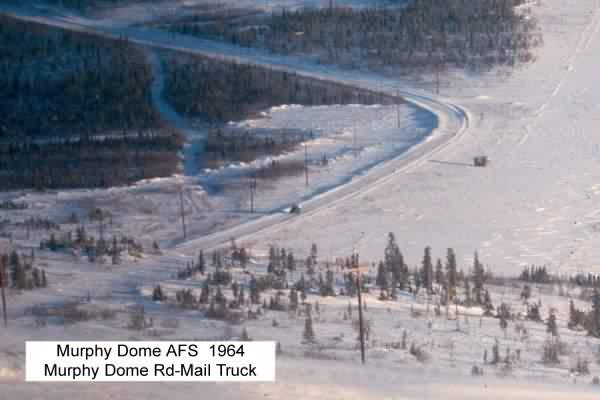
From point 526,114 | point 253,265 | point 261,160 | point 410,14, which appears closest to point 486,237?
point 253,265

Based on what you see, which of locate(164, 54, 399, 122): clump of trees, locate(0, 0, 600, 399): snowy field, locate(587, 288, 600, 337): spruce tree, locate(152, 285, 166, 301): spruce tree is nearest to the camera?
locate(0, 0, 600, 399): snowy field

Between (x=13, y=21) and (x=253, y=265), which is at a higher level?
(x=13, y=21)

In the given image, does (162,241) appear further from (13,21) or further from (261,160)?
(13,21)

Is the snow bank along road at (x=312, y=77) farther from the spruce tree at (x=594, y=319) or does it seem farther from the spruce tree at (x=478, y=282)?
the spruce tree at (x=594, y=319)

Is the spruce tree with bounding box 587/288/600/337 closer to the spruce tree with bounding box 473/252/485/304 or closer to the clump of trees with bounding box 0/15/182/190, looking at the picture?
the spruce tree with bounding box 473/252/485/304

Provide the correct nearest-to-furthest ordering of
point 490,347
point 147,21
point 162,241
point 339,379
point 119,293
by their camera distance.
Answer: point 339,379, point 490,347, point 119,293, point 162,241, point 147,21

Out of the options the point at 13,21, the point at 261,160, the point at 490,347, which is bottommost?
the point at 490,347

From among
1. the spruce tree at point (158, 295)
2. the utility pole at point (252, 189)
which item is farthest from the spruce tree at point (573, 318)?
the utility pole at point (252, 189)

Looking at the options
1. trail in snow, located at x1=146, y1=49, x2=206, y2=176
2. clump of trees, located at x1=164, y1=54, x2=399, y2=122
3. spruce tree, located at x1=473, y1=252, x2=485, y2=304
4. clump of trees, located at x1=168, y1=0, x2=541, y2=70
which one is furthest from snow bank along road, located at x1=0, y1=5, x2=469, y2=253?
spruce tree, located at x1=473, y1=252, x2=485, y2=304
